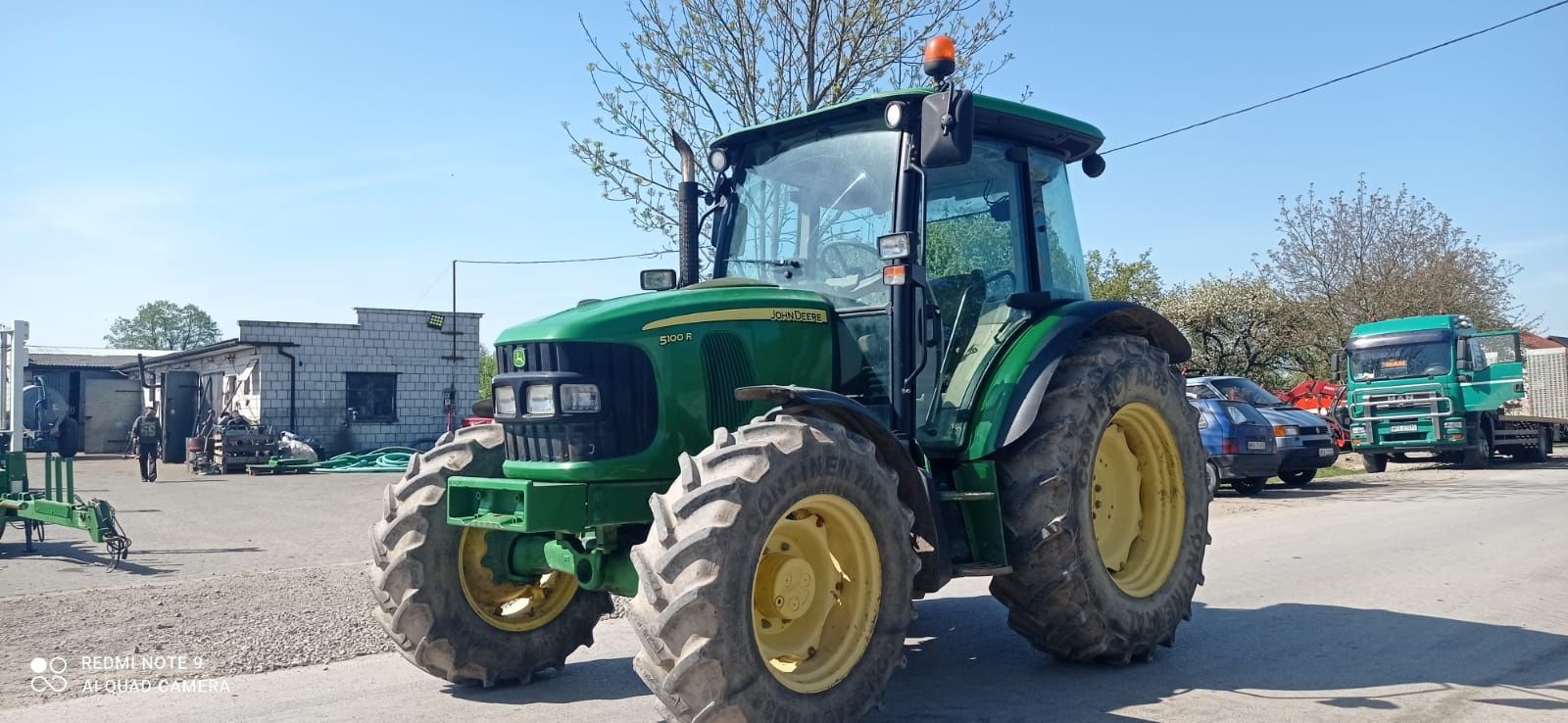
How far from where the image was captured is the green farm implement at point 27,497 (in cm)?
1009

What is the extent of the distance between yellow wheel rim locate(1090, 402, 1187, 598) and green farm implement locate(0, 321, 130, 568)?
8.58 metres

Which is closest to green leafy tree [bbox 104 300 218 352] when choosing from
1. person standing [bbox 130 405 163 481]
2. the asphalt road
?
person standing [bbox 130 405 163 481]

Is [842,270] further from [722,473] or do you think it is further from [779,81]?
[779,81]

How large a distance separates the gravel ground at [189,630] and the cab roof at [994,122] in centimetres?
326

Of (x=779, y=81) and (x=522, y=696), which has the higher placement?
(x=779, y=81)

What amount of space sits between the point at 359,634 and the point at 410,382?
23.8 m

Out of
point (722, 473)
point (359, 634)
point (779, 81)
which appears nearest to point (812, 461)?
point (722, 473)

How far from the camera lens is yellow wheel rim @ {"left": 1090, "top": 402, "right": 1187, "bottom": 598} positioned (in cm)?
598

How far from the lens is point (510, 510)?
15.4ft

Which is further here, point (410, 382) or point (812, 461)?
point (410, 382)

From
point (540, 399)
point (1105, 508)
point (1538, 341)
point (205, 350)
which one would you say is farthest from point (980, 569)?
point (1538, 341)

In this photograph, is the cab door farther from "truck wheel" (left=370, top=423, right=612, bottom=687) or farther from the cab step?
"truck wheel" (left=370, top=423, right=612, bottom=687)

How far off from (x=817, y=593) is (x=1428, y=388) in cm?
2074
